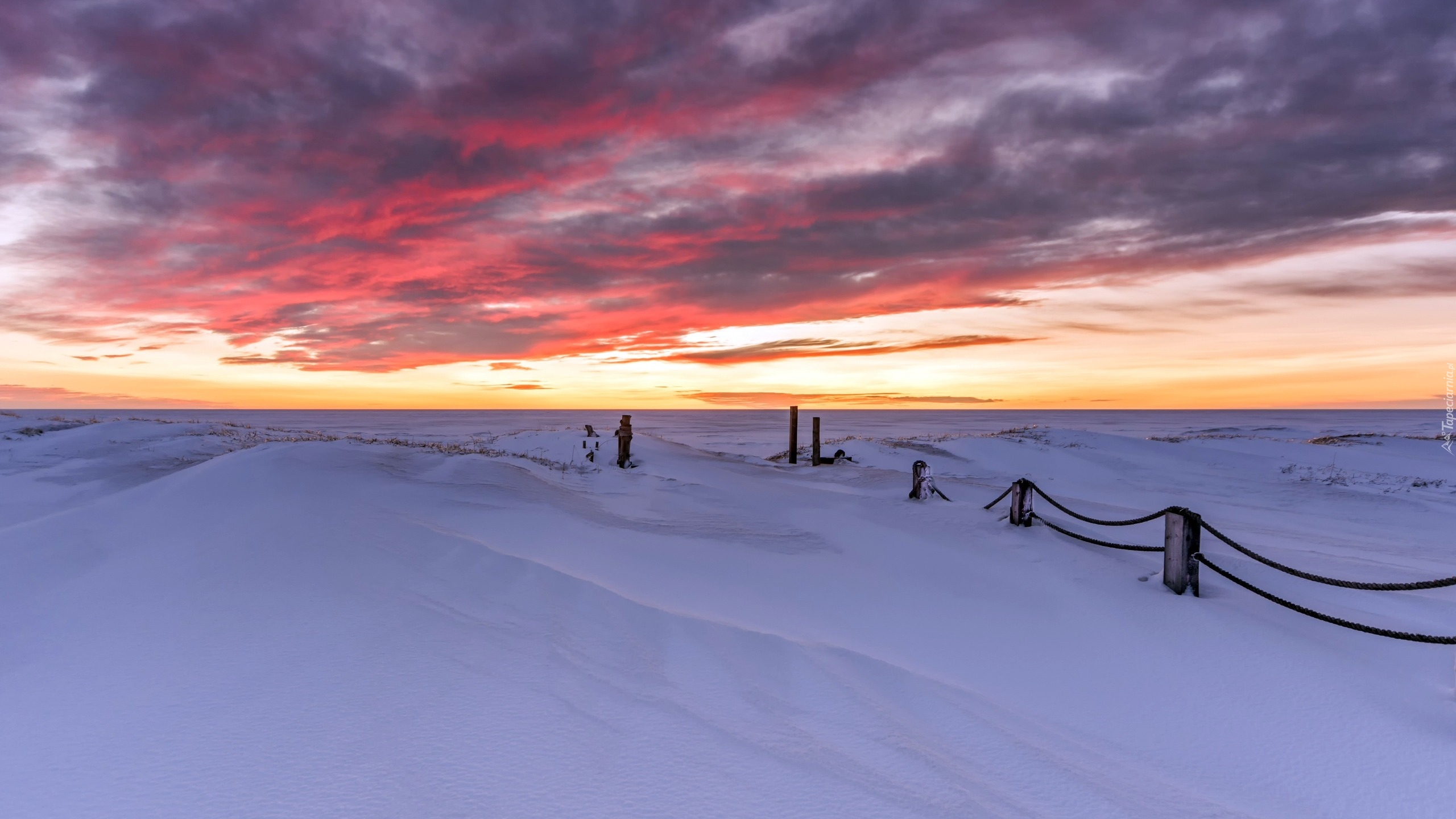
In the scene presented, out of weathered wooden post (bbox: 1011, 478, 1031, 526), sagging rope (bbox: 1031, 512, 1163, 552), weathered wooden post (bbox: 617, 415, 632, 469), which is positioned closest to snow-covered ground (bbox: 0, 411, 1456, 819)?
sagging rope (bbox: 1031, 512, 1163, 552)

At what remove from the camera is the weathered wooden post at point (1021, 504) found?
9.12m

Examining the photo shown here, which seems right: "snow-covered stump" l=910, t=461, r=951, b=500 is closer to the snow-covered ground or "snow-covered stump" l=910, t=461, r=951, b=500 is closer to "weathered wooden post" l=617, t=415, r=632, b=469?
the snow-covered ground

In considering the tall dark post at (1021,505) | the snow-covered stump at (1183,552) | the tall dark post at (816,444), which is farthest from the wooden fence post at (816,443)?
the snow-covered stump at (1183,552)

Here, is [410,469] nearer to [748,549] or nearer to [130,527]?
[130,527]

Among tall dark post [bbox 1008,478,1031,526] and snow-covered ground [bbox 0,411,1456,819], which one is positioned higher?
tall dark post [bbox 1008,478,1031,526]

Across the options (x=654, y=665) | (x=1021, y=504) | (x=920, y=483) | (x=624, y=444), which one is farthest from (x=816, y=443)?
(x=654, y=665)

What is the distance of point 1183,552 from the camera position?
262 inches

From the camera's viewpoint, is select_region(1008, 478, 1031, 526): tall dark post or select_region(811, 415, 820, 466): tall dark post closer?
select_region(1008, 478, 1031, 526): tall dark post

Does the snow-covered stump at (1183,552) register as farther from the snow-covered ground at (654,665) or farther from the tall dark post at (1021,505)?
the tall dark post at (1021,505)

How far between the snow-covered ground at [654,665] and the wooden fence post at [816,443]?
11145 mm

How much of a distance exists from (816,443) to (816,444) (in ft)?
0.29

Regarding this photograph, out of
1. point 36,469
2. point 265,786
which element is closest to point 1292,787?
point 265,786

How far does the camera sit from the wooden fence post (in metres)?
21.3

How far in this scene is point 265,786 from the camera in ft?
8.93
